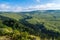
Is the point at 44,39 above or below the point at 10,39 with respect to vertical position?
below

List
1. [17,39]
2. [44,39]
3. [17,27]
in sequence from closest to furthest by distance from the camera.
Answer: [17,39] → [44,39] → [17,27]

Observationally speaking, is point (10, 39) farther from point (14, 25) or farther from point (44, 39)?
point (14, 25)

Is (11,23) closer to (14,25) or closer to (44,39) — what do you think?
(14,25)

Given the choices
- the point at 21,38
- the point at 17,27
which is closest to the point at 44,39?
the point at 17,27

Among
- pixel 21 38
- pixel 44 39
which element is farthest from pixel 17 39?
pixel 44 39

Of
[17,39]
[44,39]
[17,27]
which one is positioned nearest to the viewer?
[17,39]

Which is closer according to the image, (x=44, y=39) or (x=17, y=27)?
(x=44, y=39)

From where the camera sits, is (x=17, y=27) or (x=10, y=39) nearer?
(x=10, y=39)

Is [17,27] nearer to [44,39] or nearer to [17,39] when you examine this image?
[44,39]
